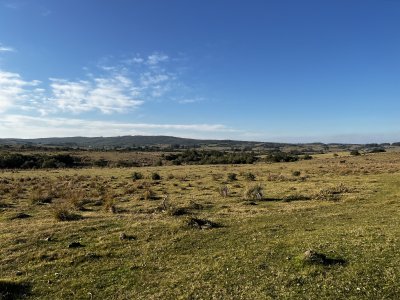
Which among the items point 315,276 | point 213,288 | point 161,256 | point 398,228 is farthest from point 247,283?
point 398,228

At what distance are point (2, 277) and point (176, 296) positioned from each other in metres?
6.46

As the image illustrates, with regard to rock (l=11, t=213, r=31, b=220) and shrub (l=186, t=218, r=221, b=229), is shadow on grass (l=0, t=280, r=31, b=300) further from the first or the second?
rock (l=11, t=213, r=31, b=220)

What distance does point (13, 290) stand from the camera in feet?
38.2

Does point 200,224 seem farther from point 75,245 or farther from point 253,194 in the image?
point 253,194

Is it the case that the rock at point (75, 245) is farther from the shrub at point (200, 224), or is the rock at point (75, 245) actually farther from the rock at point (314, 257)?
the rock at point (314, 257)

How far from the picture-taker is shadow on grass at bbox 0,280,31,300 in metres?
11.1

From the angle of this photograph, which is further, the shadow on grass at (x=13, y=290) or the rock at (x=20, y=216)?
the rock at (x=20, y=216)

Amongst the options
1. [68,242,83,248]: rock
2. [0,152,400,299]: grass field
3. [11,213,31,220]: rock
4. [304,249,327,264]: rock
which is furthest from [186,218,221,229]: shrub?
[11,213,31,220]: rock

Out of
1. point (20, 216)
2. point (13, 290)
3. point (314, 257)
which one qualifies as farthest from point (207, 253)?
point (20, 216)

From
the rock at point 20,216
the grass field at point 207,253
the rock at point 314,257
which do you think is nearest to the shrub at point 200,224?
the grass field at point 207,253

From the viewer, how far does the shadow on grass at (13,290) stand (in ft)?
36.6

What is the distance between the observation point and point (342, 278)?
1148 centimetres

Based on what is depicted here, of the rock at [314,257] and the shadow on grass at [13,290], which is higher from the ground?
the rock at [314,257]

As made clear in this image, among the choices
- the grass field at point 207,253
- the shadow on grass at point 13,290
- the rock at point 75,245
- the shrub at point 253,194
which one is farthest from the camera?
the shrub at point 253,194
